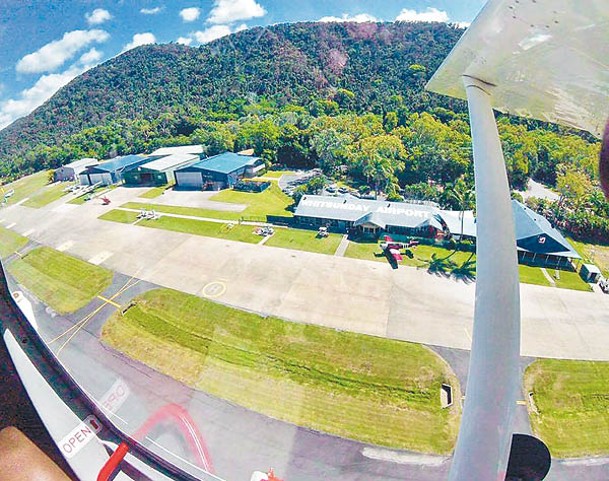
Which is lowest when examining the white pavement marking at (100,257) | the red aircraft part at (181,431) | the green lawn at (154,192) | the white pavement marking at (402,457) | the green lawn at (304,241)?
the white pavement marking at (402,457)

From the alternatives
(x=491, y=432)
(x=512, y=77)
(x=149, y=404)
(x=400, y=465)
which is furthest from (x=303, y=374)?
(x=512, y=77)

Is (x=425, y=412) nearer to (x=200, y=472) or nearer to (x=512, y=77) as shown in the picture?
(x=200, y=472)

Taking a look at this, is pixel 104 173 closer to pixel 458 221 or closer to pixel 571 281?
pixel 458 221

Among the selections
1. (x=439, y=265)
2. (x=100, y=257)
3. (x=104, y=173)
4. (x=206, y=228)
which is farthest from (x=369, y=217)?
(x=104, y=173)

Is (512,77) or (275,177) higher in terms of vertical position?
(512,77)

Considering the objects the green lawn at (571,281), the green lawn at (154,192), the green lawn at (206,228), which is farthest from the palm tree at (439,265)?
the green lawn at (154,192)

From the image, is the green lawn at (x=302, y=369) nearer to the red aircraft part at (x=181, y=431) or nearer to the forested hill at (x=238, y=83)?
the red aircraft part at (x=181, y=431)

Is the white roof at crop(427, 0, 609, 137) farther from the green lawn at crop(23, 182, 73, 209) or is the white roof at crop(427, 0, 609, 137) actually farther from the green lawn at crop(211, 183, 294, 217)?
the green lawn at crop(23, 182, 73, 209)
